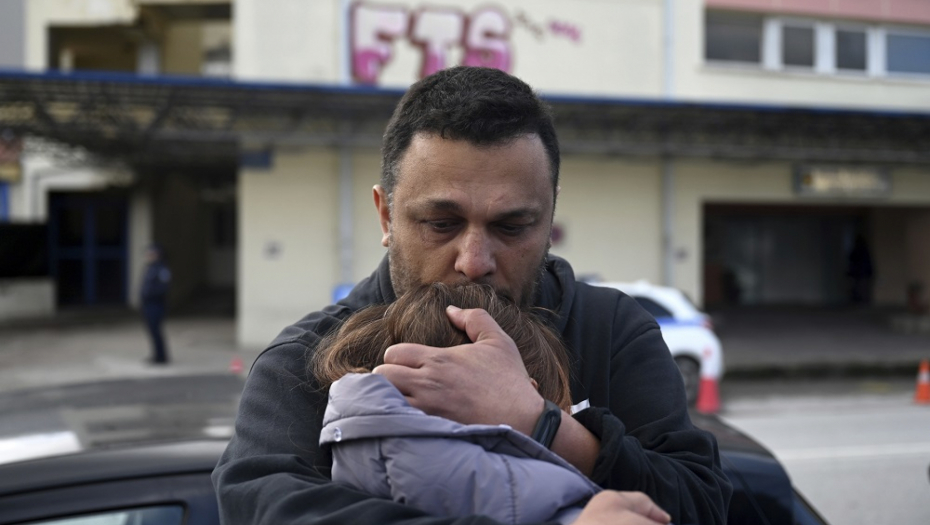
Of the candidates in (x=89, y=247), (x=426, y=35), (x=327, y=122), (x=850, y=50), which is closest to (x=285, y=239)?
(x=327, y=122)

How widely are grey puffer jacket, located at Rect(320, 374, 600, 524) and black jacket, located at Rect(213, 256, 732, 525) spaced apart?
1.9 inches

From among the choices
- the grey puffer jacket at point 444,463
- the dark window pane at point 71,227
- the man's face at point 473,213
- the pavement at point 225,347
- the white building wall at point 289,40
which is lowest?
the pavement at point 225,347

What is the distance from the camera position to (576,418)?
57.8 inches

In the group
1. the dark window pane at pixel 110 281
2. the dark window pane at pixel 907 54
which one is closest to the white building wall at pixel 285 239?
the dark window pane at pixel 110 281

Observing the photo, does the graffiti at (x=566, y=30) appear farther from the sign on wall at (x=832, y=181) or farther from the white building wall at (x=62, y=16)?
the white building wall at (x=62, y=16)

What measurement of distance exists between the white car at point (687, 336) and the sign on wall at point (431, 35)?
6.52 metres

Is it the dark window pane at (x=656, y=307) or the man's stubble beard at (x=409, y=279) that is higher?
the man's stubble beard at (x=409, y=279)

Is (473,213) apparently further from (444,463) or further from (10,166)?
(10,166)

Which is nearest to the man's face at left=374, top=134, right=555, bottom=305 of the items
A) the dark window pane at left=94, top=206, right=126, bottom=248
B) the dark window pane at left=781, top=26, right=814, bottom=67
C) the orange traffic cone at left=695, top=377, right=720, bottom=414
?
the orange traffic cone at left=695, top=377, right=720, bottom=414

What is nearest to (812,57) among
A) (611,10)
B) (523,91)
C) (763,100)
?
(763,100)

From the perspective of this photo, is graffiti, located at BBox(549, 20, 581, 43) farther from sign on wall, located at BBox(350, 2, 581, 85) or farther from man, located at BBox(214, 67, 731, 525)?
man, located at BBox(214, 67, 731, 525)

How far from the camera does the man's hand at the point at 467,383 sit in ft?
4.37

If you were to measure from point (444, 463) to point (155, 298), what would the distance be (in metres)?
12.6

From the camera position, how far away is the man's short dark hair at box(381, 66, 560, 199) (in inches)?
63.1
